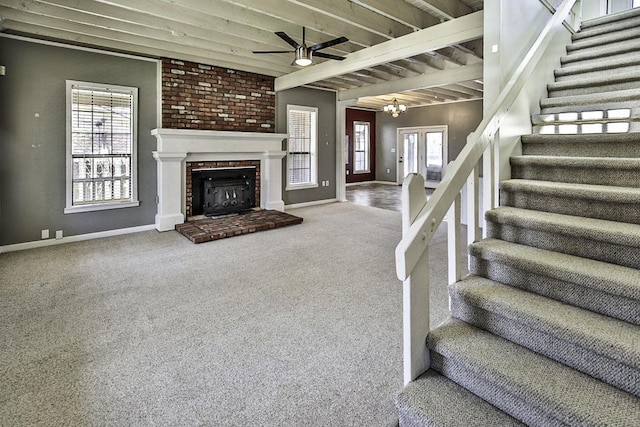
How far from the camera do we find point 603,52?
3.46m

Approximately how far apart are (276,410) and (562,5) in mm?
4165

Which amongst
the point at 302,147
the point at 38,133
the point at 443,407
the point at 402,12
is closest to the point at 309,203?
the point at 302,147

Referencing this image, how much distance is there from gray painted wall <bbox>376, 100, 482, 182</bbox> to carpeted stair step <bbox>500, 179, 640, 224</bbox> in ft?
29.5

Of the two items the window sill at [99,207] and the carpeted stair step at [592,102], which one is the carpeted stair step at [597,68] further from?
the window sill at [99,207]

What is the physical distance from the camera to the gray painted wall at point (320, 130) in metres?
7.74

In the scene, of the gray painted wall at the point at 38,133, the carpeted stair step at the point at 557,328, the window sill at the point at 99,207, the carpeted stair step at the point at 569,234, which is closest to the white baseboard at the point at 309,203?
the window sill at the point at 99,207

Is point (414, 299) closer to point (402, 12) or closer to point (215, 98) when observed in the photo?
point (402, 12)

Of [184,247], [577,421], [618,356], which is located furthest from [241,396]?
[184,247]

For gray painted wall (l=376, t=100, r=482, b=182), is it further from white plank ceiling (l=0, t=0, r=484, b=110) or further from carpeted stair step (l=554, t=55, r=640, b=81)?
carpeted stair step (l=554, t=55, r=640, b=81)

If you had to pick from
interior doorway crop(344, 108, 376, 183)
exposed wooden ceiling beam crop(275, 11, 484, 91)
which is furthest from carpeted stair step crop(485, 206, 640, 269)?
interior doorway crop(344, 108, 376, 183)

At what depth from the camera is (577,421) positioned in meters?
1.24

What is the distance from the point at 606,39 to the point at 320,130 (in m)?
5.63

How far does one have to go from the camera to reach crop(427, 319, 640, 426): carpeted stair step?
4.13 ft

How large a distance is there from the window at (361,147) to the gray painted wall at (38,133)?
28.1 ft
